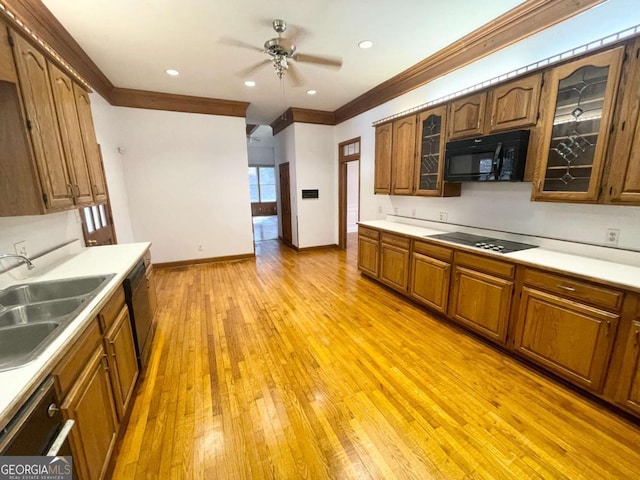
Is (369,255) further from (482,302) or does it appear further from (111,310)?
(111,310)

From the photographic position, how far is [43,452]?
938 millimetres

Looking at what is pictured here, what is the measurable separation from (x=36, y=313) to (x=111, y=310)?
1.14 feet

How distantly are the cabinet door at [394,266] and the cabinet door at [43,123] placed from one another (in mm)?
3295

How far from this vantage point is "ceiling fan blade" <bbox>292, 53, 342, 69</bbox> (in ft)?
9.63

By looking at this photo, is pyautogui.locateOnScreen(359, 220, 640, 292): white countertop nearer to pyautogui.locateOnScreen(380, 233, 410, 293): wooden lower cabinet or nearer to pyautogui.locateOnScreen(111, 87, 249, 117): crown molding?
pyautogui.locateOnScreen(380, 233, 410, 293): wooden lower cabinet

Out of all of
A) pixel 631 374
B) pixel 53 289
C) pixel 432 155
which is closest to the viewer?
pixel 631 374

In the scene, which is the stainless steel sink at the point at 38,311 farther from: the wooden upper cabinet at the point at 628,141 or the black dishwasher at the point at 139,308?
the wooden upper cabinet at the point at 628,141

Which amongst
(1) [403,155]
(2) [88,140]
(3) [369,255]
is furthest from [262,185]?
(2) [88,140]

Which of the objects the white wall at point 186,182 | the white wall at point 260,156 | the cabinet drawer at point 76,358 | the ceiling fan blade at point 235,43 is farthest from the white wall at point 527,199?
the white wall at point 260,156

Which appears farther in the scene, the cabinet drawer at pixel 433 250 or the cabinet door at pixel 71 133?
the cabinet drawer at pixel 433 250

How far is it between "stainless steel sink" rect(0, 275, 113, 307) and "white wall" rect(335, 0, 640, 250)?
11.6 feet

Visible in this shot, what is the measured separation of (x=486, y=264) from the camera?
243 centimetres

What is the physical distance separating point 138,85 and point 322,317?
14.5 ft

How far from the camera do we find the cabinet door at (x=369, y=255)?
3.99 m
